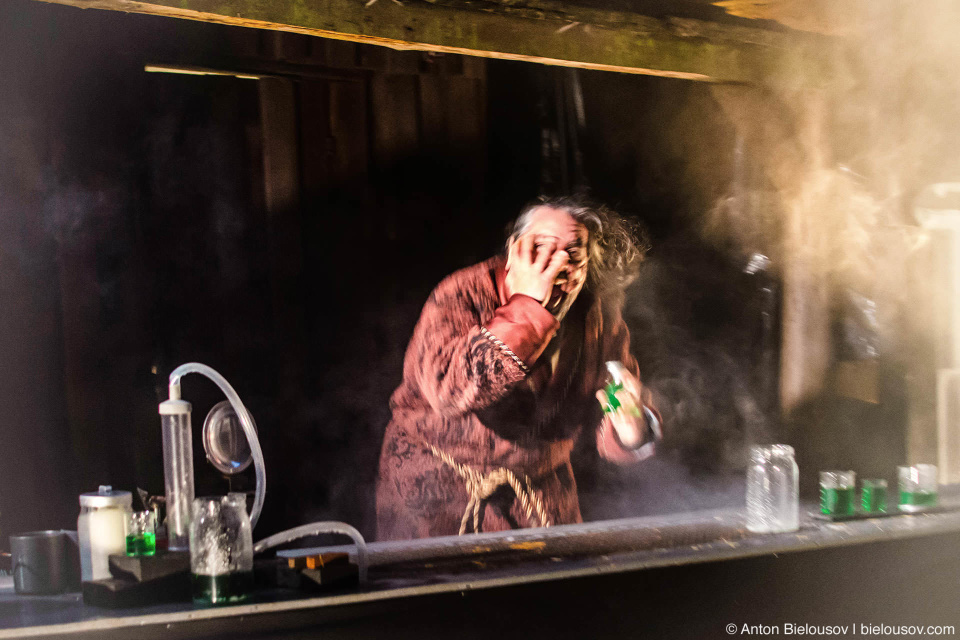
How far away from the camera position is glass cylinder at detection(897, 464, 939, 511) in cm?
260

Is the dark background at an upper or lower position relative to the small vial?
upper

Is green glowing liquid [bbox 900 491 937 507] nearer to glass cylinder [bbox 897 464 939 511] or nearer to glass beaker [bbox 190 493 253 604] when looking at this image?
glass cylinder [bbox 897 464 939 511]

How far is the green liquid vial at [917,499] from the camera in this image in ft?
8.51

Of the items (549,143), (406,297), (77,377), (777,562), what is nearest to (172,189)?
(77,377)

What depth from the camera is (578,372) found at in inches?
98.7

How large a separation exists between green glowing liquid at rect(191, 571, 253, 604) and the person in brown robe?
2.06ft

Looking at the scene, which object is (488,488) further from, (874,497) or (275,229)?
(874,497)

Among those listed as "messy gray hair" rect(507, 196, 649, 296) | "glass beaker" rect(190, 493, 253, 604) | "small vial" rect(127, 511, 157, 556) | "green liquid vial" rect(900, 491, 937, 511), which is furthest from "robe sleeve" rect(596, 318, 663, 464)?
"small vial" rect(127, 511, 157, 556)

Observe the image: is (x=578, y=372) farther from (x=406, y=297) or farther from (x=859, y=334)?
(x=859, y=334)

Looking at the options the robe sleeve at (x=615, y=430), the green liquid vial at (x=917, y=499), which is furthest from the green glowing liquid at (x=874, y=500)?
the robe sleeve at (x=615, y=430)

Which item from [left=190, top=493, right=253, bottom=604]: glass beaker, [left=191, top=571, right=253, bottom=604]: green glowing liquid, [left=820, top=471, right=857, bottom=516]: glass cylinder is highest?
[left=190, top=493, right=253, bottom=604]: glass beaker

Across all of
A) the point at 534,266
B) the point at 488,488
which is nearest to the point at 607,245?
the point at 534,266

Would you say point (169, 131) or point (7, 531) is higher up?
point (169, 131)

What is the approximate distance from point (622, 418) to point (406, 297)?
34.8 inches
